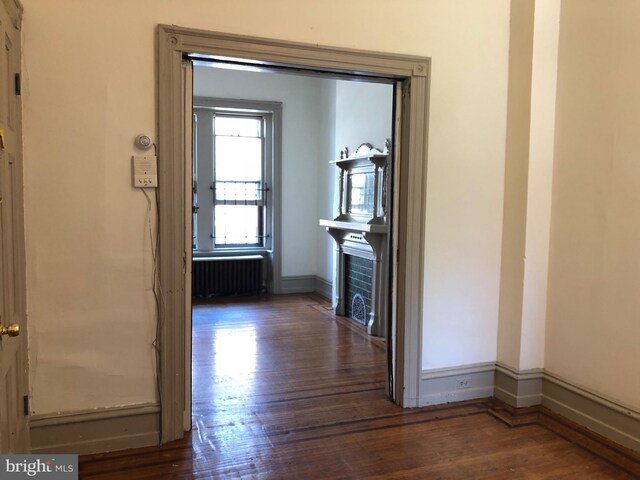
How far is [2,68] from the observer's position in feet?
7.07

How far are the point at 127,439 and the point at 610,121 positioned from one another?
3.21 m

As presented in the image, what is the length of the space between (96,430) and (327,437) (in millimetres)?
1252

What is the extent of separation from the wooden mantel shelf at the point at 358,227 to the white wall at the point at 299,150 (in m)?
1.43

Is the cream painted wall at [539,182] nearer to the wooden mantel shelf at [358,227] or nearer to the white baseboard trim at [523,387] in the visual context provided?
the white baseboard trim at [523,387]

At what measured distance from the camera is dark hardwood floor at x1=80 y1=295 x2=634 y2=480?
264 centimetres

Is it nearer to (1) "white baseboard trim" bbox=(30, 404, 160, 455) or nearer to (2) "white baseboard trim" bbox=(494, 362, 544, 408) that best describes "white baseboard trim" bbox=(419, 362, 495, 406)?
(2) "white baseboard trim" bbox=(494, 362, 544, 408)

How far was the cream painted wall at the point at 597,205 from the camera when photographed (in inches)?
113

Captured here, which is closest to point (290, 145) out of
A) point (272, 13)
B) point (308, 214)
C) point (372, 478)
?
point (308, 214)

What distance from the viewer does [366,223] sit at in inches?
214

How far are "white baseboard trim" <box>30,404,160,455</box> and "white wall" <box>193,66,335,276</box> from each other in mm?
4765

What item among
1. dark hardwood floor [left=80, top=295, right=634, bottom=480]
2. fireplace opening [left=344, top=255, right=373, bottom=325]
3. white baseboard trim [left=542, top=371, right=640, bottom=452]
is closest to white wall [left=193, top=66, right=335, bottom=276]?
fireplace opening [left=344, top=255, right=373, bottom=325]

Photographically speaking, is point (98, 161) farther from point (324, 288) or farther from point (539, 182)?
point (324, 288)

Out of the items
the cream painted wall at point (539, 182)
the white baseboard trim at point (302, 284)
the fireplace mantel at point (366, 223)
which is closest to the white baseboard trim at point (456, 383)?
the cream painted wall at point (539, 182)

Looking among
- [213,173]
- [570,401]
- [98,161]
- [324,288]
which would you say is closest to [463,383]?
[570,401]
